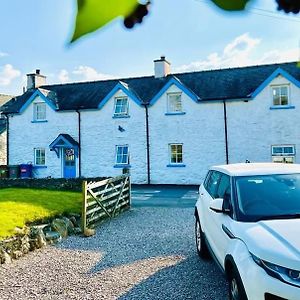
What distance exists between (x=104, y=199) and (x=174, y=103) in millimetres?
11851

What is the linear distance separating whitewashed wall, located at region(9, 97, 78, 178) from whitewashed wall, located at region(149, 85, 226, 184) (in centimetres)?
545

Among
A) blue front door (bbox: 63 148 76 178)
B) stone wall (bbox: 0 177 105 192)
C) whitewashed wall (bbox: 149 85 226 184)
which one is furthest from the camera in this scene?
blue front door (bbox: 63 148 76 178)

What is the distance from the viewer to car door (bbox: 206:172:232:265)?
5.42 m

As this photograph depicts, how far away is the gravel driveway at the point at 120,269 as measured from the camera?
6.20m

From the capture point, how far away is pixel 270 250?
4055 mm

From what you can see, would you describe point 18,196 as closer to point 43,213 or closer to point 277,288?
point 43,213

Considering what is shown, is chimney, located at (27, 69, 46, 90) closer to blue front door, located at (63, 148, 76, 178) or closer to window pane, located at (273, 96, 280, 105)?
blue front door, located at (63, 148, 76, 178)

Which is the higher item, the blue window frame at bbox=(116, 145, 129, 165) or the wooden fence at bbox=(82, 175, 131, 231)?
the blue window frame at bbox=(116, 145, 129, 165)

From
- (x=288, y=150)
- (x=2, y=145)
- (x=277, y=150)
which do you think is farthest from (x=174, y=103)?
(x=2, y=145)

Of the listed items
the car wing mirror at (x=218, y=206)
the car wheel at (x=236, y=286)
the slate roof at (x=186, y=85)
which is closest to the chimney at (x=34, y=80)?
the slate roof at (x=186, y=85)

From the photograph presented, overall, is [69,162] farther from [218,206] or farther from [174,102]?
[218,206]

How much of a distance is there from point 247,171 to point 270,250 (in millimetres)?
2147

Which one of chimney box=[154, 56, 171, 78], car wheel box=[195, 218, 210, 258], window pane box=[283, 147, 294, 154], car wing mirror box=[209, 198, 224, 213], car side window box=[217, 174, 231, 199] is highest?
chimney box=[154, 56, 171, 78]

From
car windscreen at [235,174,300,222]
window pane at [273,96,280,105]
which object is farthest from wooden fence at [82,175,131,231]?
window pane at [273,96,280,105]
